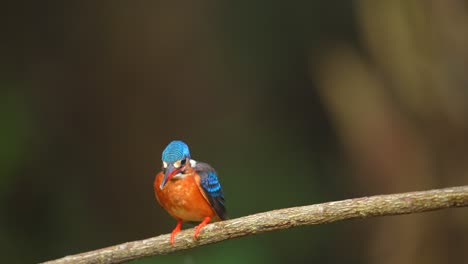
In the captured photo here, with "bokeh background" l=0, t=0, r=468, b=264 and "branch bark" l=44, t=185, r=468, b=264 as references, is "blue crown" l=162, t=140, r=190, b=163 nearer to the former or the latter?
"branch bark" l=44, t=185, r=468, b=264

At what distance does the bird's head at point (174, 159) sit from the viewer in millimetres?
3416

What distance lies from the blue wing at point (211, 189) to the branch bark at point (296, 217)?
46 cm

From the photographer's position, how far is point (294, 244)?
22.0 feet

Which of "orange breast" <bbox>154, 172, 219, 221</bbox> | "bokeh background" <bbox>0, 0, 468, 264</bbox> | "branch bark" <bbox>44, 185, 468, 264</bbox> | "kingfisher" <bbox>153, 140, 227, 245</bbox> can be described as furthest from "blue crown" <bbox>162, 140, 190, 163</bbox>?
"bokeh background" <bbox>0, 0, 468, 264</bbox>

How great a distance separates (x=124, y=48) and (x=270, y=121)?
171 cm

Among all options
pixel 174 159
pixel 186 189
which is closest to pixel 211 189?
pixel 186 189

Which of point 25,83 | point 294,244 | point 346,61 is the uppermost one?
point 25,83

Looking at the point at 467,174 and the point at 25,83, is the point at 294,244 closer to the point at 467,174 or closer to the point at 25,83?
the point at 467,174

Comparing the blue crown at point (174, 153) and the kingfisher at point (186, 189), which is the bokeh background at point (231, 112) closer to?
the kingfisher at point (186, 189)

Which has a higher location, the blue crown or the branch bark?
the blue crown

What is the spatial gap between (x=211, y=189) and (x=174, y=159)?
0.93 ft

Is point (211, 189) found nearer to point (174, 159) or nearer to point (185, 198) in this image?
point (185, 198)

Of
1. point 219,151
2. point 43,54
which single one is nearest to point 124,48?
point 43,54

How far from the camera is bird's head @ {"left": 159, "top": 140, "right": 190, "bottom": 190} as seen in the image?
11.2ft
